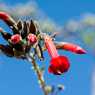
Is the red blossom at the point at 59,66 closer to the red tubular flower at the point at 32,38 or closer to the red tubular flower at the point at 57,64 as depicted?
the red tubular flower at the point at 57,64

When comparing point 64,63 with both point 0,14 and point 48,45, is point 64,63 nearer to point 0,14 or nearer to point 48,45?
point 48,45

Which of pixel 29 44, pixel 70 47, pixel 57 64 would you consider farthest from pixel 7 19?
pixel 57 64

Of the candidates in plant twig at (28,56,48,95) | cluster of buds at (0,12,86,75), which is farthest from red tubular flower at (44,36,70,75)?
plant twig at (28,56,48,95)

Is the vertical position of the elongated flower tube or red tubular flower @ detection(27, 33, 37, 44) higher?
the elongated flower tube

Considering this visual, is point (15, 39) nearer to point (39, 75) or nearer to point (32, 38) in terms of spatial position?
point (32, 38)

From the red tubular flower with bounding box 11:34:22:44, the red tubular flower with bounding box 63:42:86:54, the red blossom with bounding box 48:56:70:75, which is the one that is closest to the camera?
the red blossom with bounding box 48:56:70:75

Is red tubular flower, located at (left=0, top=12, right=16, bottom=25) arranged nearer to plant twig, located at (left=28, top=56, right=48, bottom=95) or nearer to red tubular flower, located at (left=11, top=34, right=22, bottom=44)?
red tubular flower, located at (left=11, top=34, right=22, bottom=44)

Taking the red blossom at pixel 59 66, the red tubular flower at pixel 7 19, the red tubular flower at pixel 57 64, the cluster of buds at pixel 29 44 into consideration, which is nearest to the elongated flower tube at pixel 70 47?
the cluster of buds at pixel 29 44

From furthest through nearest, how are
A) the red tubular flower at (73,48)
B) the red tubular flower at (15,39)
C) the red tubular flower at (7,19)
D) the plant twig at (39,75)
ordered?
1. the red tubular flower at (7,19)
2. the red tubular flower at (73,48)
3. the red tubular flower at (15,39)
4. the plant twig at (39,75)
